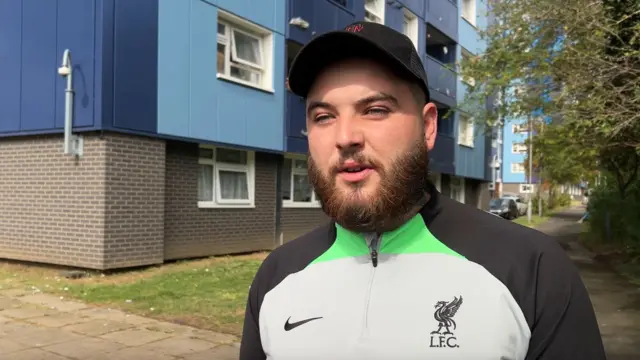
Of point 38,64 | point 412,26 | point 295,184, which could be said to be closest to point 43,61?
point 38,64

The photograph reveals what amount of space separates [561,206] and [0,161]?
55.4 m

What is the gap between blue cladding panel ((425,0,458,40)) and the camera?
813 inches

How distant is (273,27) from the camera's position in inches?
483

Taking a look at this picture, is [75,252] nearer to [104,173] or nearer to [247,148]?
[104,173]

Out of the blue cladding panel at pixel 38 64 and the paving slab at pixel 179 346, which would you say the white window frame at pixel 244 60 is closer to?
the blue cladding panel at pixel 38 64

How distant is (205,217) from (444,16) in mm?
15011

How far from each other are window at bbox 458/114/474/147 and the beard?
22.8 metres

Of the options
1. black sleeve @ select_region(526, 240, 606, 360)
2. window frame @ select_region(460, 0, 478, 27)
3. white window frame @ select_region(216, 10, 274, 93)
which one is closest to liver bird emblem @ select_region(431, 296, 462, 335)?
black sleeve @ select_region(526, 240, 606, 360)

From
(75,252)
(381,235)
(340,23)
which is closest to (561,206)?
(340,23)

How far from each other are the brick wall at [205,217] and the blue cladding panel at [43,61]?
193cm

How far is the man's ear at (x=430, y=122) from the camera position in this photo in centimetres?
158

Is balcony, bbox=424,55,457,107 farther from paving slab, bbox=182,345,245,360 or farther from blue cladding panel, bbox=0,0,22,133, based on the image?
paving slab, bbox=182,345,245,360

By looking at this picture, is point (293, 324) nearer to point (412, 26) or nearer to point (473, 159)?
point (412, 26)

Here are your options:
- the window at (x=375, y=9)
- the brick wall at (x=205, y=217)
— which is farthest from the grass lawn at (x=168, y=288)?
the window at (x=375, y=9)
